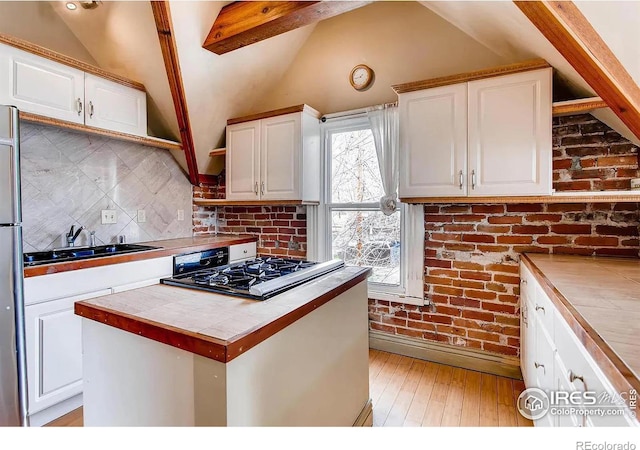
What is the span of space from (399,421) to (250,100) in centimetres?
306

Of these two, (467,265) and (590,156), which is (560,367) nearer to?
(467,265)

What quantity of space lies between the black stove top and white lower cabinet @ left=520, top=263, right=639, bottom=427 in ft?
3.36

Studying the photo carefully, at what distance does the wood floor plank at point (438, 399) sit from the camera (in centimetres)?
194

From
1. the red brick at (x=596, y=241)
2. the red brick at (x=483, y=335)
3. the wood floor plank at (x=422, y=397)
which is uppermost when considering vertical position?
the red brick at (x=596, y=241)

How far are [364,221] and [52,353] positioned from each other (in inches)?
95.0

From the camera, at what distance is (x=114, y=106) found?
264 cm

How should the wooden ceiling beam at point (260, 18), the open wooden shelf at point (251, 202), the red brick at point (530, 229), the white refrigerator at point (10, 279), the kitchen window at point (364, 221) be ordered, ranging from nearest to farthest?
the white refrigerator at point (10, 279), the wooden ceiling beam at point (260, 18), the red brick at point (530, 229), the kitchen window at point (364, 221), the open wooden shelf at point (251, 202)

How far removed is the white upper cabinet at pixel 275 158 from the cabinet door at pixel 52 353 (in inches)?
62.6

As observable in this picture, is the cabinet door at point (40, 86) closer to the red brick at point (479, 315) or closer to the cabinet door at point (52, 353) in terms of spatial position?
the cabinet door at point (52, 353)

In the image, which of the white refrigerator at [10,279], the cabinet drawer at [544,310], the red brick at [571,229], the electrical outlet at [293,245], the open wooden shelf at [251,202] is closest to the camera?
the cabinet drawer at [544,310]

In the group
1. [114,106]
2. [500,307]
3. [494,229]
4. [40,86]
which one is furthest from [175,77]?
[500,307]

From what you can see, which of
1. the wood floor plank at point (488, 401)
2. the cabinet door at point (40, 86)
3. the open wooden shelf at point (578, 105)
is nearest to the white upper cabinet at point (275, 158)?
the cabinet door at point (40, 86)

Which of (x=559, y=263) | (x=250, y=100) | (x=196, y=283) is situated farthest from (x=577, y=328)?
(x=250, y=100)

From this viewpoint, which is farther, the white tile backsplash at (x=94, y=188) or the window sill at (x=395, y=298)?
the window sill at (x=395, y=298)
